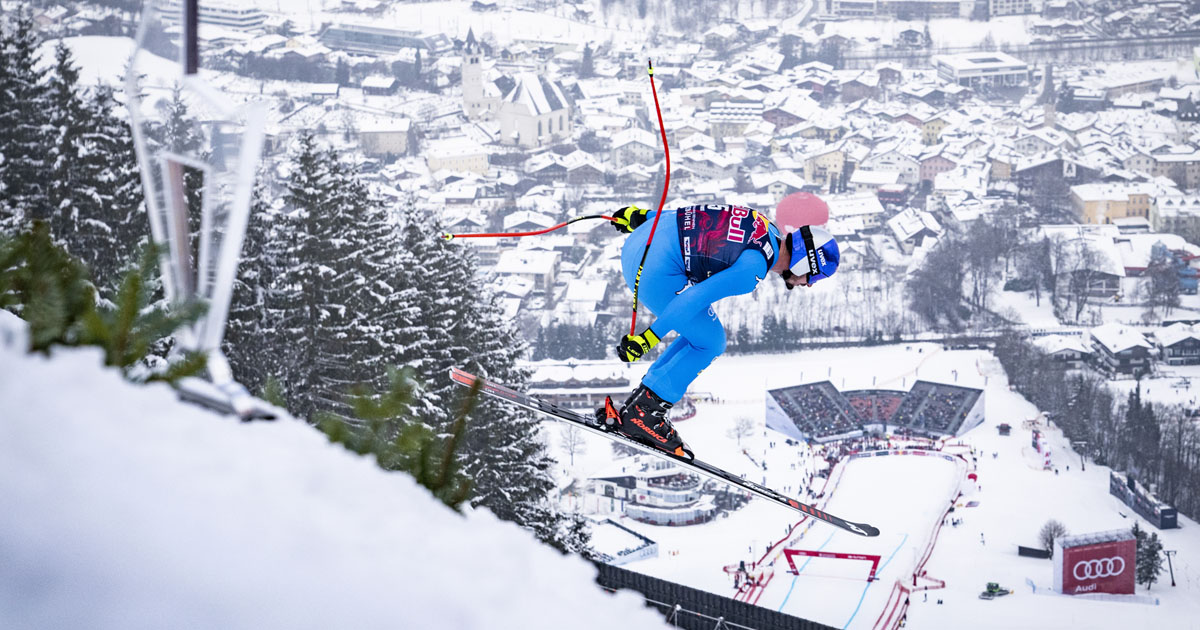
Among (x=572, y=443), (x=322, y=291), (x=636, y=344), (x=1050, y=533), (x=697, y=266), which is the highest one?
(x=697, y=266)

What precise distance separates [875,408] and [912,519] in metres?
8.59

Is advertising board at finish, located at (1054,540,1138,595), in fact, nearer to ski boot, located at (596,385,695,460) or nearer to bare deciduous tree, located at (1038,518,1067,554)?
bare deciduous tree, located at (1038,518,1067,554)

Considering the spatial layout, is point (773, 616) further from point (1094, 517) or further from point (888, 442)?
point (888, 442)

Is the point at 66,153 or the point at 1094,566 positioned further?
the point at 1094,566

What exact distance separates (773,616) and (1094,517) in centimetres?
2744

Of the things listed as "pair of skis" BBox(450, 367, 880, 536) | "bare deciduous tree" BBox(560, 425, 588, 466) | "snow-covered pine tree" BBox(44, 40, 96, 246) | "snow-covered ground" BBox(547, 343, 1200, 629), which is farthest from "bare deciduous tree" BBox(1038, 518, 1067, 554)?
"pair of skis" BBox(450, 367, 880, 536)

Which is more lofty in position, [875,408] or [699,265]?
[699,265]

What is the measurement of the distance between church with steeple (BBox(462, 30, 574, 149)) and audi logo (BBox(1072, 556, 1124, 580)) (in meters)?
37.3

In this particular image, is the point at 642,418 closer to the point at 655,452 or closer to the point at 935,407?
the point at 655,452

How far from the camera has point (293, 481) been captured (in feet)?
4.43

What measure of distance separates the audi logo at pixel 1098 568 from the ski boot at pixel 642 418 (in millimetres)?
24961

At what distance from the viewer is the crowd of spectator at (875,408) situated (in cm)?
3503

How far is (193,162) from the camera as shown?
1876mm

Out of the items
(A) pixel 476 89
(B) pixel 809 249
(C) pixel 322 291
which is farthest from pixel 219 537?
(A) pixel 476 89
